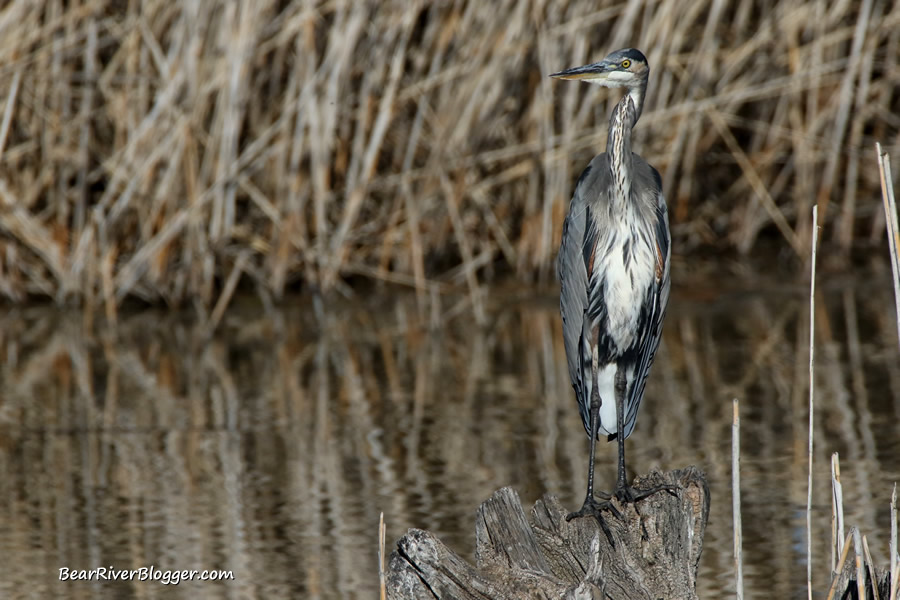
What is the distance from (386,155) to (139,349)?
2.13 meters

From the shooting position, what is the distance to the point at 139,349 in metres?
7.07

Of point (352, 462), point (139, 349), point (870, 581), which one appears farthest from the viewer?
point (139, 349)

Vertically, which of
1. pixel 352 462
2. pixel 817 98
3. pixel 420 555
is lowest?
pixel 352 462

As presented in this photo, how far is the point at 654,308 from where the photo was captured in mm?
3986

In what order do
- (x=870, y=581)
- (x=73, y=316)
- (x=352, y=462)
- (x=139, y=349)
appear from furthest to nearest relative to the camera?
(x=73, y=316), (x=139, y=349), (x=352, y=462), (x=870, y=581)

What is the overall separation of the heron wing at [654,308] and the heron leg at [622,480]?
76mm

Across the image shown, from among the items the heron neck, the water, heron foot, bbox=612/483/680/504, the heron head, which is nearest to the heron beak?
the heron head

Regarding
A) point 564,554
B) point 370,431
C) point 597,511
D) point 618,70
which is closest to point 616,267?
point 618,70

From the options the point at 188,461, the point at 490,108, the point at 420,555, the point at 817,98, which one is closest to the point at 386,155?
the point at 490,108

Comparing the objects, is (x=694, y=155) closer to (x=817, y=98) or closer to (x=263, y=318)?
(x=817, y=98)

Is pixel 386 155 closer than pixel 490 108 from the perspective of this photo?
No

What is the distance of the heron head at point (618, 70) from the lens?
159 inches

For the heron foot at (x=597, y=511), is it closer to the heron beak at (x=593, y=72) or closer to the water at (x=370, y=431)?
the water at (x=370, y=431)

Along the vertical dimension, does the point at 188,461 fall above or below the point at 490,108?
below
